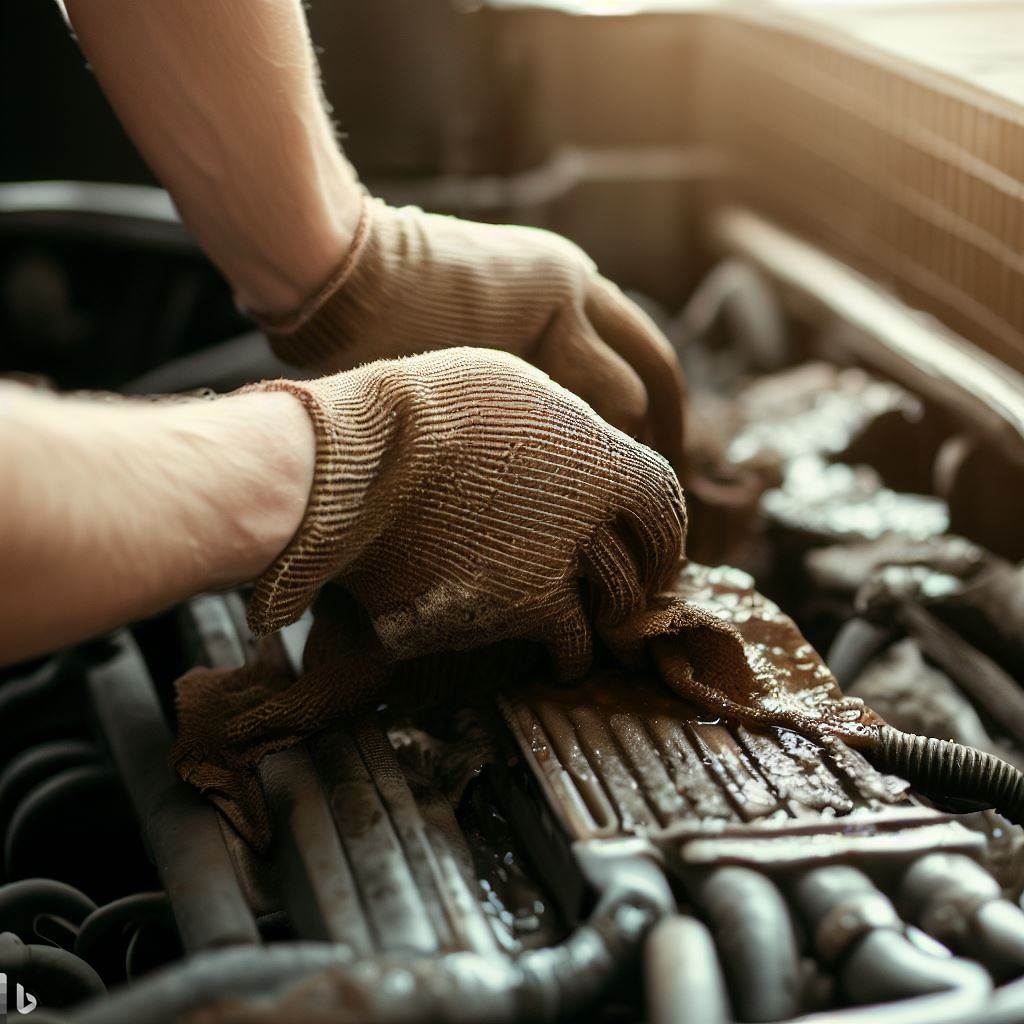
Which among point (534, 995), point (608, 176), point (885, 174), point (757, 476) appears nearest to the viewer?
point (534, 995)

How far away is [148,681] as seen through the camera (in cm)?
128

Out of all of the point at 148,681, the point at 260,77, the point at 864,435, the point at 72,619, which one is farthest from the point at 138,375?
the point at 72,619

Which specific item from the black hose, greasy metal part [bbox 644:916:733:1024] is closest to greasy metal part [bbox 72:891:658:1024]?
greasy metal part [bbox 644:916:733:1024]

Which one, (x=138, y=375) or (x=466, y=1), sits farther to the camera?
(x=466, y=1)

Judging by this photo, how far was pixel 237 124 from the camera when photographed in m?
1.09

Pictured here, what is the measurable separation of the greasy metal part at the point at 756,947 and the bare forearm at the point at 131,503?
0.39 meters

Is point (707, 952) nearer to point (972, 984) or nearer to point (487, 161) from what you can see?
point (972, 984)

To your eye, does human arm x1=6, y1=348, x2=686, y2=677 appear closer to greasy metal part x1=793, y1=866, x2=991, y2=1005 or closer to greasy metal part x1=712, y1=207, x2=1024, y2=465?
greasy metal part x1=793, y1=866, x2=991, y2=1005

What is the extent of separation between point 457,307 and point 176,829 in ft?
1.79

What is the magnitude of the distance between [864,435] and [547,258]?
2.32 ft

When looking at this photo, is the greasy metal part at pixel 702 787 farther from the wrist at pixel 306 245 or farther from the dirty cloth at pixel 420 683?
the wrist at pixel 306 245

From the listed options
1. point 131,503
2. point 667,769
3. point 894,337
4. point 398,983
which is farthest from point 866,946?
point 894,337

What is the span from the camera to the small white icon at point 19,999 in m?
0.83

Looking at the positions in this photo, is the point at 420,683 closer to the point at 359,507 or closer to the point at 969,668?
the point at 359,507
